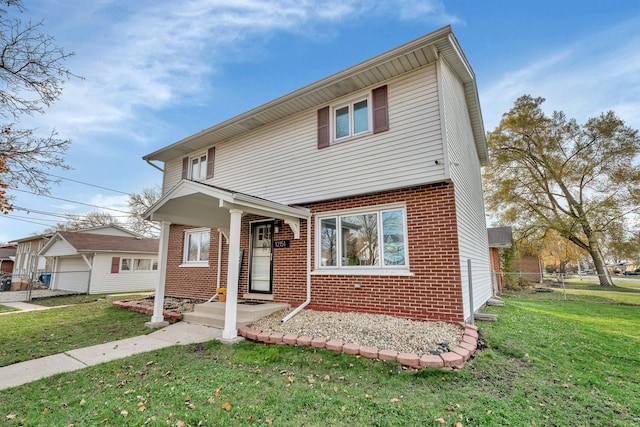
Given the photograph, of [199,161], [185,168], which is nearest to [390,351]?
[199,161]

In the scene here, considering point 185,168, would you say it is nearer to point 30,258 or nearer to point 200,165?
point 200,165

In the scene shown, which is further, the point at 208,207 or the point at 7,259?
the point at 7,259

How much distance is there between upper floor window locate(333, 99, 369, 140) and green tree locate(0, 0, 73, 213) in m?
5.77

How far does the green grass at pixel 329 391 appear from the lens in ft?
9.56

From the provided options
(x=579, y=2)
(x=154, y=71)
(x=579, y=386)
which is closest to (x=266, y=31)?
(x=154, y=71)

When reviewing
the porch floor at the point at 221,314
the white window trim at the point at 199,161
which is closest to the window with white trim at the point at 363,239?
the porch floor at the point at 221,314

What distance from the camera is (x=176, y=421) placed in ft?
9.36

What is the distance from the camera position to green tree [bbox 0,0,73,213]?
5.40 m

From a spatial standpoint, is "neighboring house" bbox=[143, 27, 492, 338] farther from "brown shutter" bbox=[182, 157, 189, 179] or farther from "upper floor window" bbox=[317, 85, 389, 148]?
"brown shutter" bbox=[182, 157, 189, 179]

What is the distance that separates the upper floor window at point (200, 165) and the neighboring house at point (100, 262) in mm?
9371

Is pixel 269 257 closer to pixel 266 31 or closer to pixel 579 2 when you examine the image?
pixel 266 31

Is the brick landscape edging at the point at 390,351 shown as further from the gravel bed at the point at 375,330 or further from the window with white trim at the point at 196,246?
the window with white trim at the point at 196,246

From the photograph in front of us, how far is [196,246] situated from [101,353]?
611cm

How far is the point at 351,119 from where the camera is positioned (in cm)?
741
